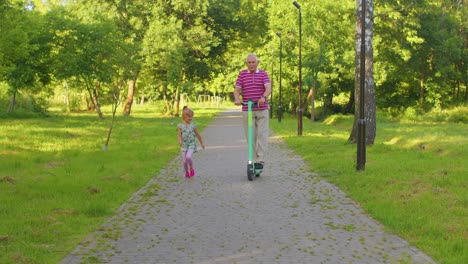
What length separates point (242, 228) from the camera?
586 centimetres

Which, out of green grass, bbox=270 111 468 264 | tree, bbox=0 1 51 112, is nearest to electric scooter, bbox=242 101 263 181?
green grass, bbox=270 111 468 264

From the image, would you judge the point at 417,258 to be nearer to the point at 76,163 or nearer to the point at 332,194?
the point at 332,194

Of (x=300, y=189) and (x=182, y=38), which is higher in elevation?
(x=182, y=38)

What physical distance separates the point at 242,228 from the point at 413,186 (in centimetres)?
386

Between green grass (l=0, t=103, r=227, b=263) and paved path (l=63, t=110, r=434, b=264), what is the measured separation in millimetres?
293

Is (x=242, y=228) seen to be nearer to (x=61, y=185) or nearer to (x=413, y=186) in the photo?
(x=413, y=186)

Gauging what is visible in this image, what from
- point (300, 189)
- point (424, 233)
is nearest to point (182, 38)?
point (300, 189)

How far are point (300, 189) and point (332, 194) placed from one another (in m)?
0.59

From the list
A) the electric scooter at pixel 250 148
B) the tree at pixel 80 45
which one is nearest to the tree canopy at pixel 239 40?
the tree at pixel 80 45

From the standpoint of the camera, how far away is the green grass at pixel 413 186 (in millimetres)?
5559

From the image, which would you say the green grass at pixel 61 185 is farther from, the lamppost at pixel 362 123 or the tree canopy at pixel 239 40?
the tree canopy at pixel 239 40

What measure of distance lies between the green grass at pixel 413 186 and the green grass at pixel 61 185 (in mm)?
3404

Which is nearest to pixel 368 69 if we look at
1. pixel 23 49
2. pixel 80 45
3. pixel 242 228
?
pixel 242 228

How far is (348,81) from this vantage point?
39250mm
